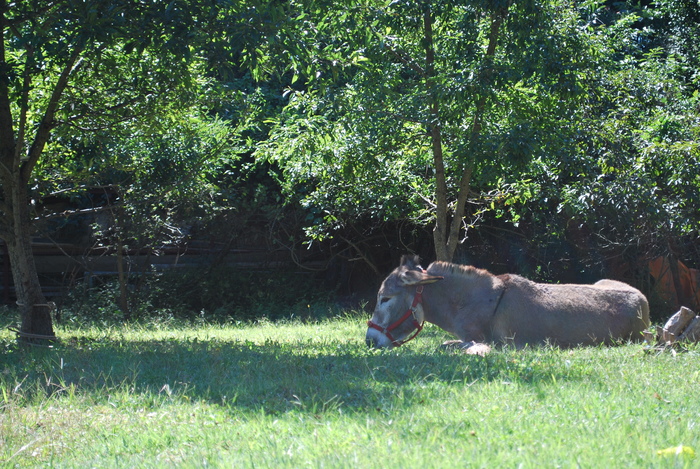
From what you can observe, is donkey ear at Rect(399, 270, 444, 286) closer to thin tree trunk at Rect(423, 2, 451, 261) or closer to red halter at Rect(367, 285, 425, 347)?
red halter at Rect(367, 285, 425, 347)

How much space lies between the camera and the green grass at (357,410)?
400 cm

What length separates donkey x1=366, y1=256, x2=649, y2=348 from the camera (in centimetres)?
866

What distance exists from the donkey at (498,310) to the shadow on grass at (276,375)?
2.29 feet

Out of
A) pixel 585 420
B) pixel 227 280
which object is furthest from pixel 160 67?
pixel 227 280

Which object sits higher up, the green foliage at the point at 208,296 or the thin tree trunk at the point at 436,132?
the thin tree trunk at the point at 436,132

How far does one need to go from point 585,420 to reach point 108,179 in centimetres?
1273

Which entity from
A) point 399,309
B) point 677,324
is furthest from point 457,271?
point 677,324

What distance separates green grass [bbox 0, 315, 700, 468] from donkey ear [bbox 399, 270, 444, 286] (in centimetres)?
141

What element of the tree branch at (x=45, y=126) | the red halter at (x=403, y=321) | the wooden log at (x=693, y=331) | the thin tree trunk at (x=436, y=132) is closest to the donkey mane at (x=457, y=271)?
the red halter at (x=403, y=321)

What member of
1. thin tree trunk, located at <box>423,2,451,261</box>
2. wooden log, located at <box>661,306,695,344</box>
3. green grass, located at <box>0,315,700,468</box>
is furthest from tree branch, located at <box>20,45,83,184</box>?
wooden log, located at <box>661,306,695,344</box>

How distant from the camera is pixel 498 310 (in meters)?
8.74

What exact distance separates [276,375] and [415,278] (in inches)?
119

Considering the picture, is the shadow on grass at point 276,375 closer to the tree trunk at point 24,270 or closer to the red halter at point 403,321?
the red halter at point 403,321

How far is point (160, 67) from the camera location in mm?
10102
